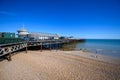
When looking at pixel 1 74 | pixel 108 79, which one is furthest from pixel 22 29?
pixel 108 79

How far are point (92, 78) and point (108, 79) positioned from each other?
4.61ft

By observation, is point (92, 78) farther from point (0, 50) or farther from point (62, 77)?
point (0, 50)

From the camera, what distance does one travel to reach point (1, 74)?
32.8ft

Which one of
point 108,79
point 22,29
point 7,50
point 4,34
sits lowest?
point 108,79

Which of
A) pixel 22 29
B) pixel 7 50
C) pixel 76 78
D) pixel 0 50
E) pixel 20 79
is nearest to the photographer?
pixel 20 79

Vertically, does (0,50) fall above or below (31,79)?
above

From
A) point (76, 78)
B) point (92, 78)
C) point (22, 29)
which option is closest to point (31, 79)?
point (76, 78)

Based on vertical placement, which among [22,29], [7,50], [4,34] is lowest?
[7,50]

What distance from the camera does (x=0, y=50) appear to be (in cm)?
1460

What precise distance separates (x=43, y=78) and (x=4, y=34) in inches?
813

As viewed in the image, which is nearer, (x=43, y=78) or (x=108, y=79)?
(x=43, y=78)

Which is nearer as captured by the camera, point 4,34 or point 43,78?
point 43,78

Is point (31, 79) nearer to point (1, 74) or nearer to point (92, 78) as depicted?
point (1, 74)

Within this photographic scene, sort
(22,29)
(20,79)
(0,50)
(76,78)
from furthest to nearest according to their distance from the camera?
(22,29)
(0,50)
(76,78)
(20,79)
